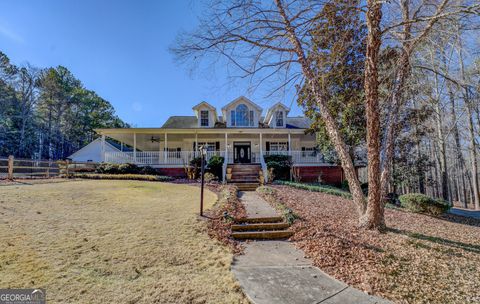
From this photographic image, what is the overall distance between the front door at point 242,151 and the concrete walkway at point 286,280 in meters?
15.5

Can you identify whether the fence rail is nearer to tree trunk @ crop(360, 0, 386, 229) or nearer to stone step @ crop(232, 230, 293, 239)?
stone step @ crop(232, 230, 293, 239)

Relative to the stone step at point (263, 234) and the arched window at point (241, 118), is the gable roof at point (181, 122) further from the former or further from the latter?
the stone step at point (263, 234)

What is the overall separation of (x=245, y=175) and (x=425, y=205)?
938cm

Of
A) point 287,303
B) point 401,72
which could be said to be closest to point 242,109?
point 401,72

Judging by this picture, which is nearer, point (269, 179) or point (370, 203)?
point (370, 203)

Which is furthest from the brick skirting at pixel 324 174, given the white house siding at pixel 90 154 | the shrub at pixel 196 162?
the white house siding at pixel 90 154

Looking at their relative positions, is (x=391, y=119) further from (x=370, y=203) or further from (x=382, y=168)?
(x=370, y=203)

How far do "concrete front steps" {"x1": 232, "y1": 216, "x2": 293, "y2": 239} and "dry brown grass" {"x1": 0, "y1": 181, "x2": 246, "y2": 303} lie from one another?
2.95 ft

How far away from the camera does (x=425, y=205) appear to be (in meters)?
9.61

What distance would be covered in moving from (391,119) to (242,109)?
14.4 metres

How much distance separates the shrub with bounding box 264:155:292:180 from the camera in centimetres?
1562

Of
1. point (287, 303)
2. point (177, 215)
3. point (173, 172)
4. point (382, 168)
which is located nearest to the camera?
point (287, 303)

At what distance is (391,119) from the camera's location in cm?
620

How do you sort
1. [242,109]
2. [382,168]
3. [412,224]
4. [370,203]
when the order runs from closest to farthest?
[370,203] → [382,168] → [412,224] → [242,109]
